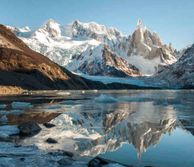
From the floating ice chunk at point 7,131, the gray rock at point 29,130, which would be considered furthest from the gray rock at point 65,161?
the gray rock at point 29,130

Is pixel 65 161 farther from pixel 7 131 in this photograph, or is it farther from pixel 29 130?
pixel 7 131

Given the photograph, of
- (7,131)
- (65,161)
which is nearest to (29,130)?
(7,131)

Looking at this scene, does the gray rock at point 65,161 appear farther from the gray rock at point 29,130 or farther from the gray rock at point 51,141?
the gray rock at point 29,130

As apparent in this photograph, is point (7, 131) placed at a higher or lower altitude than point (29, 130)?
lower

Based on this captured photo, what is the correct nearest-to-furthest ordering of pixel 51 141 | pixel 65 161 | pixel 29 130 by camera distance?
pixel 65 161 < pixel 51 141 < pixel 29 130

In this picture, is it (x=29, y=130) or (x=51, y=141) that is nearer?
(x=51, y=141)

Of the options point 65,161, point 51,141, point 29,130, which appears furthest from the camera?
point 29,130

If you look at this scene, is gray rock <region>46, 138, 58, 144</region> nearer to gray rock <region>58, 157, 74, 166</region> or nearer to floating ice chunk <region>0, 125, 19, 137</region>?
floating ice chunk <region>0, 125, 19, 137</region>

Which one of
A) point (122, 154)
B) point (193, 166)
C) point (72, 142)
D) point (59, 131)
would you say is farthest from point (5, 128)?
point (193, 166)

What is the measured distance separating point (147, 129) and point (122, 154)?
10891 mm

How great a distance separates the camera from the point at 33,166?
19.3 m

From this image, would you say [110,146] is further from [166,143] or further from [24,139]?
[24,139]

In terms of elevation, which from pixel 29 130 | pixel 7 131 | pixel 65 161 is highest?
pixel 29 130

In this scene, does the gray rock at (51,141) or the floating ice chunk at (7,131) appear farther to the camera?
the floating ice chunk at (7,131)
